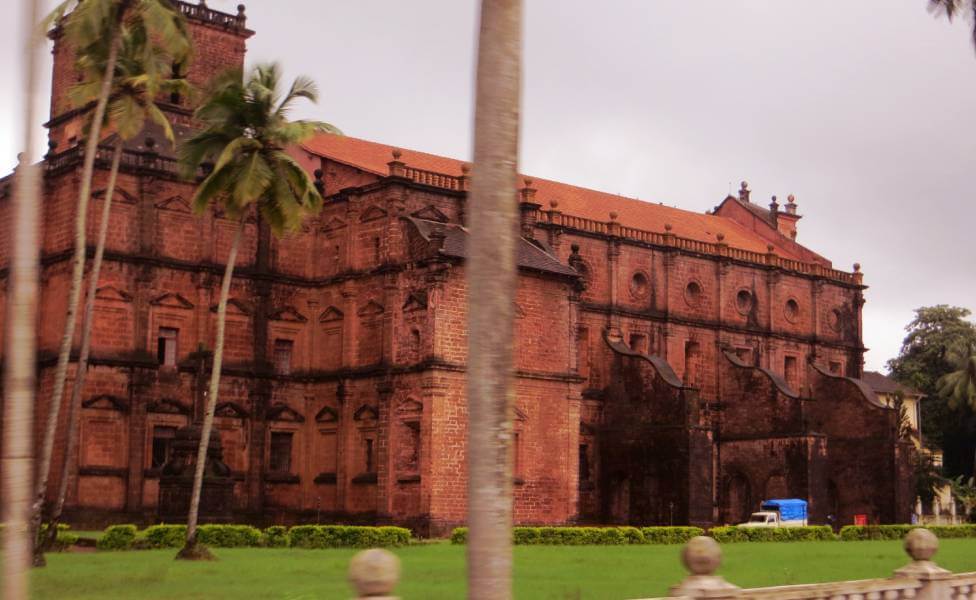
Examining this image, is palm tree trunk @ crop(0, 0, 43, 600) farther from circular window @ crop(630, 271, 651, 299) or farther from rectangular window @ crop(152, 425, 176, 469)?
circular window @ crop(630, 271, 651, 299)

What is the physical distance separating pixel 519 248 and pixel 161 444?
14.4 m

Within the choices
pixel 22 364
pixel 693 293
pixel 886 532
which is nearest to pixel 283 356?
pixel 693 293

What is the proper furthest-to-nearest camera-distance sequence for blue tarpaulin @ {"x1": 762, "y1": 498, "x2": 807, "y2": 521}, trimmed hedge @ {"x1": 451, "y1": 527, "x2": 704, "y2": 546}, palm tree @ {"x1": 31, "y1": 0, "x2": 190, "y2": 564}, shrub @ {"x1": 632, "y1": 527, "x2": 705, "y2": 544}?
1. blue tarpaulin @ {"x1": 762, "y1": 498, "x2": 807, "y2": 521}
2. shrub @ {"x1": 632, "y1": 527, "x2": 705, "y2": 544}
3. trimmed hedge @ {"x1": 451, "y1": 527, "x2": 704, "y2": 546}
4. palm tree @ {"x1": 31, "y1": 0, "x2": 190, "y2": 564}

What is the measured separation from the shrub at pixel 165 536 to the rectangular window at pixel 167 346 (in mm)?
15029

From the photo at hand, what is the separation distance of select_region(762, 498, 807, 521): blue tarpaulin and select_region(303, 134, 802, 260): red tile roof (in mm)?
15633

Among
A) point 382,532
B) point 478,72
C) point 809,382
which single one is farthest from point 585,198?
point 478,72

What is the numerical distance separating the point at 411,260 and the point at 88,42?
1921cm

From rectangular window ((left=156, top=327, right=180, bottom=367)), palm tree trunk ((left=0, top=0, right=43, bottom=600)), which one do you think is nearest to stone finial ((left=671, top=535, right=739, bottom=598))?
palm tree trunk ((left=0, top=0, right=43, bottom=600))

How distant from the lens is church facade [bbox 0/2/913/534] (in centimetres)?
4400

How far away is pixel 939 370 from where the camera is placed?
8862 centimetres

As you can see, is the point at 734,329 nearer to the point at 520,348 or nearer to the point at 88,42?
the point at 520,348

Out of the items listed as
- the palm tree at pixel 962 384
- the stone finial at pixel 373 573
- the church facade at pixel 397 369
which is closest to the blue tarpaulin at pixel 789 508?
the church facade at pixel 397 369

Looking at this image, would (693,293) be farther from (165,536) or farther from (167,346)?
(165,536)

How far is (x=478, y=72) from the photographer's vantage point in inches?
392
